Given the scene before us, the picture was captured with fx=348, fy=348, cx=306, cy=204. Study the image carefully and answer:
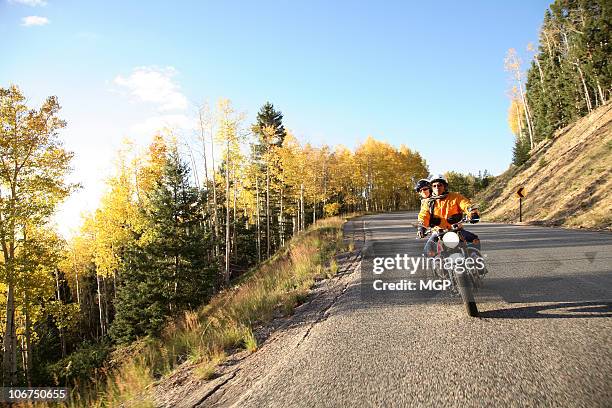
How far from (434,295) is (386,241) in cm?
780

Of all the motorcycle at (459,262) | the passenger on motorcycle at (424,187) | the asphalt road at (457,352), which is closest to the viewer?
the asphalt road at (457,352)

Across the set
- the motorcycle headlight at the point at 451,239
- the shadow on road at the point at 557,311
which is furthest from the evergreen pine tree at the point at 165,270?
the shadow on road at the point at 557,311

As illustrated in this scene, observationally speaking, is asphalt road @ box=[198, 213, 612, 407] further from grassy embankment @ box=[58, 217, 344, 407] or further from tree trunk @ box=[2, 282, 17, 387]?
tree trunk @ box=[2, 282, 17, 387]

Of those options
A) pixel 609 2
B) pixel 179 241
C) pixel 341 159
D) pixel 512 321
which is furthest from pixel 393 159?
pixel 512 321

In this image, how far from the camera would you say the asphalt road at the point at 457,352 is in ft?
9.43

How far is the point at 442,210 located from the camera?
571 cm

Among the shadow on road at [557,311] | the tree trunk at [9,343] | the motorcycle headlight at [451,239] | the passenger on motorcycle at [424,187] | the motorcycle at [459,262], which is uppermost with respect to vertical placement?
the passenger on motorcycle at [424,187]

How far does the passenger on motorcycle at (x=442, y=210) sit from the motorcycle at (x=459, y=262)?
9 centimetres

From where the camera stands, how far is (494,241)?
40.2ft

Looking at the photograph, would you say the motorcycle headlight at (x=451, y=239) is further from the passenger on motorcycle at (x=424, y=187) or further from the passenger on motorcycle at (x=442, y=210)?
the passenger on motorcycle at (x=424, y=187)

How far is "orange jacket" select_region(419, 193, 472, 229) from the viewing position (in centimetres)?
565

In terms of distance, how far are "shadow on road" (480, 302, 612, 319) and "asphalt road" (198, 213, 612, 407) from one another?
0.04 ft

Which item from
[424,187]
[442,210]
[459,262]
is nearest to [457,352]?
[459,262]

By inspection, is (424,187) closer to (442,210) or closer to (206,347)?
(442,210)
